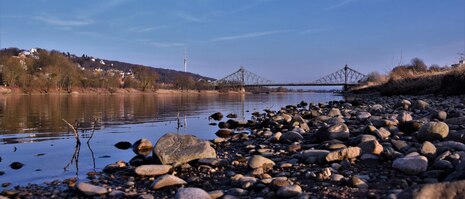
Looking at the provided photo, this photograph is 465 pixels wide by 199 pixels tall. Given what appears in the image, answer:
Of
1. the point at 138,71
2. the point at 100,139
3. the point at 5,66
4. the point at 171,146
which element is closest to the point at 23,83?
the point at 5,66

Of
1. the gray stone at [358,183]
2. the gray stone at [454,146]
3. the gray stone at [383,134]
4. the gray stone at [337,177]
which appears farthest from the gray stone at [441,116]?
the gray stone at [358,183]

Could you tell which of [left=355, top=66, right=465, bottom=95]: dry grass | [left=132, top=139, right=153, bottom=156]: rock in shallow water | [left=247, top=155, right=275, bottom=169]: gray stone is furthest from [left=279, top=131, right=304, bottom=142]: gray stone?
[left=355, top=66, right=465, bottom=95]: dry grass

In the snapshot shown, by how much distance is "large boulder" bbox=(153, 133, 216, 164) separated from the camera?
20.9 feet

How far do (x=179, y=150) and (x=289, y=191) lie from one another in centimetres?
293

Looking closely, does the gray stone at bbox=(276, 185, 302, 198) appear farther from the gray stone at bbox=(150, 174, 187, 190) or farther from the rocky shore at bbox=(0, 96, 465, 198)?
the gray stone at bbox=(150, 174, 187, 190)

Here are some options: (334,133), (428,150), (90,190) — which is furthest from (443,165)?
(90,190)

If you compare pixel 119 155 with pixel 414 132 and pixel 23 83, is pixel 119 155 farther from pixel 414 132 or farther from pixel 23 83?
pixel 23 83

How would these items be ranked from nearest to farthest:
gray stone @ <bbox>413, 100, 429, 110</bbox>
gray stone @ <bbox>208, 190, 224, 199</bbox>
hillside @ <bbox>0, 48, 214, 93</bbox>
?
gray stone @ <bbox>208, 190, 224, 199</bbox>
gray stone @ <bbox>413, 100, 429, 110</bbox>
hillside @ <bbox>0, 48, 214, 93</bbox>

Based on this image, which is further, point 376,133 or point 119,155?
point 119,155

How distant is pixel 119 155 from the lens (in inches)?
326

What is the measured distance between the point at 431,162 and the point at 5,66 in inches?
3386

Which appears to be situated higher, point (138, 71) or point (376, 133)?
point (138, 71)

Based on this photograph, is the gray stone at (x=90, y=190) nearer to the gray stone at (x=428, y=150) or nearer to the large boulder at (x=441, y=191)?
the large boulder at (x=441, y=191)

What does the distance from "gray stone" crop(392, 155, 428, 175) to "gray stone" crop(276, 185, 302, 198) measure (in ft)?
4.89
